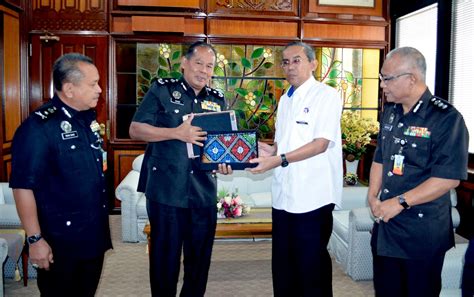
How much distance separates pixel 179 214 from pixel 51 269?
0.76 meters

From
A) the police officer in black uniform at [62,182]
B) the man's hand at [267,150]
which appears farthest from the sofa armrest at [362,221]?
the police officer in black uniform at [62,182]

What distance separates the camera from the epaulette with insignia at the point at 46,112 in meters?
2.08

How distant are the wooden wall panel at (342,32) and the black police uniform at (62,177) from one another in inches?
186

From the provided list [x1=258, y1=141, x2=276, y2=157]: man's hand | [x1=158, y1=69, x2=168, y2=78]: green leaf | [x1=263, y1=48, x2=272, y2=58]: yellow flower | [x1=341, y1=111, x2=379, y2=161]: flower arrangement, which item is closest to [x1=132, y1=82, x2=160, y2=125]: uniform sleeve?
[x1=258, y1=141, x2=276, y2=157]: man's hand

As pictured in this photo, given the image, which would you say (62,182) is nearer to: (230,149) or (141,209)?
(230,149)

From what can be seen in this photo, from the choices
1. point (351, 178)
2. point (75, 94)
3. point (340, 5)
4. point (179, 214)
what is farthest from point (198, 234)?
point (340, 5)

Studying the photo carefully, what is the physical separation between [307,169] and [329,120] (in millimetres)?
287

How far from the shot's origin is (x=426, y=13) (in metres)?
5.71

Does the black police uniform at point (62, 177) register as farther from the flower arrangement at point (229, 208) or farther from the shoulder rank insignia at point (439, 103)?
the flower arrangement at point (229, 208)

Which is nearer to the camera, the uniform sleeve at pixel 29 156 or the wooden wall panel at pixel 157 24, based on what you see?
the uniform sleeve at pixel 29 156

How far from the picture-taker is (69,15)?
6.19 meters

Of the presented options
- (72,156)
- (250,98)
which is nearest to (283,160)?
(72,156)

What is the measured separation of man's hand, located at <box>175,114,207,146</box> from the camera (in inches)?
101

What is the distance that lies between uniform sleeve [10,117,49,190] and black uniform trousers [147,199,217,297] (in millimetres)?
821
